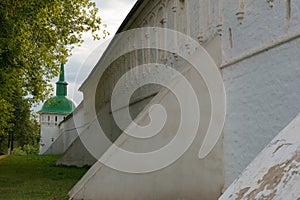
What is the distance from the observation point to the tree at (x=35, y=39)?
431 inches

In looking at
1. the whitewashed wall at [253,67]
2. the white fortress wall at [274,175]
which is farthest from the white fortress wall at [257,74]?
the white fortress wall at [274,175]

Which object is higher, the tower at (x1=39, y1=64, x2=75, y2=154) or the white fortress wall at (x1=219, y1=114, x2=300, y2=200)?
the white fortress wall at (x1=219, y1=114, x2=300, y2=200)

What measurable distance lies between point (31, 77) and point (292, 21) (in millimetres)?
10980

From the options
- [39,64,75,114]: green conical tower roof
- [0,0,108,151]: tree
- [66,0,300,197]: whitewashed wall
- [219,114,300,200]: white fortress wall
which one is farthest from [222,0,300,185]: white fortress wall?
[39,64,75,114]: green conical tower roof

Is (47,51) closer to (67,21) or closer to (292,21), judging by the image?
(67,21)

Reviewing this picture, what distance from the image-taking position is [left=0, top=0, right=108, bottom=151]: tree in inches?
431

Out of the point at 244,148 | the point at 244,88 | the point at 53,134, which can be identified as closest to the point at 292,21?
the point at 244,88

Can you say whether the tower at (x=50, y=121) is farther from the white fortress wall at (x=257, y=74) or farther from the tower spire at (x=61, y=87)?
the white fortress wall at (x=257, y=74)

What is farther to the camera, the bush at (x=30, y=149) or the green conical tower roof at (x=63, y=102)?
the green conical tower roof at (x=63, y=102)

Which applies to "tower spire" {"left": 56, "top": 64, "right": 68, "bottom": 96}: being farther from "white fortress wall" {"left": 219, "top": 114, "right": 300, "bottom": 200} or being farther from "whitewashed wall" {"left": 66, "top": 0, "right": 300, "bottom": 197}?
"white fortress wall" {"left": 219, "top": 114, "right": 300, "bottom": 200}

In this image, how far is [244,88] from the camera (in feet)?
23.6

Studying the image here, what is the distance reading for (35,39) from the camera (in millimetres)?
13469

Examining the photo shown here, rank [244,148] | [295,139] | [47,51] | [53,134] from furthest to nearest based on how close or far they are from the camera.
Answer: [53,134] → [47,51] → [244,148] → [295,139]

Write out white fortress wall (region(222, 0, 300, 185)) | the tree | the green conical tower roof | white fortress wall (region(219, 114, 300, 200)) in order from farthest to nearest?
the green conical tower roof < the tree < white fortress wall (region(222, 0, 300, 185)) < white fortress wall (region(219, 114, 300, 200))
